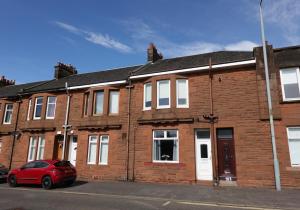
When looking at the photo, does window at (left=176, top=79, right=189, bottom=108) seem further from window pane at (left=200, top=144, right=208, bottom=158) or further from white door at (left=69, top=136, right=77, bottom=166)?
white door at (left=69, top=136, right=77, bottom=166)

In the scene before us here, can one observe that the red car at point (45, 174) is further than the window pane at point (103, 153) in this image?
No

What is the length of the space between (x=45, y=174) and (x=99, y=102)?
650 centimetres

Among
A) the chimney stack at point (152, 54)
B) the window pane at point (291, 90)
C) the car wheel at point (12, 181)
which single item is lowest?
the car wheel at point (12, 181)

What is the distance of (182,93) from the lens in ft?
50.1

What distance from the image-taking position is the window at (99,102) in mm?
17625

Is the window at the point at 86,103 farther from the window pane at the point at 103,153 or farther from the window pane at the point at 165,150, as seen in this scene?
the window pane at the point at 165,150

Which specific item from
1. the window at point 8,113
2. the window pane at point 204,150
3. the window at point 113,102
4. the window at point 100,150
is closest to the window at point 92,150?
the window at point 100,150

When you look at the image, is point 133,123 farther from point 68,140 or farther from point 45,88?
point 45,88

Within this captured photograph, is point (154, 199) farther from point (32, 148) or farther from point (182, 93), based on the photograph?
point (32, 148)

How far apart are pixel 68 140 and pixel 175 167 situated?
870cm

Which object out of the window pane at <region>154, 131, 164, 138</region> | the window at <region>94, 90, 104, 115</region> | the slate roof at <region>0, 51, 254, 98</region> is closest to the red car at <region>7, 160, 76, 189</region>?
the window at <region>94, 90, 104, 115</region>

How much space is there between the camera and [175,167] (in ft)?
46.5

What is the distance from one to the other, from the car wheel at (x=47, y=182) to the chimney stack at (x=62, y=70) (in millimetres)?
13032

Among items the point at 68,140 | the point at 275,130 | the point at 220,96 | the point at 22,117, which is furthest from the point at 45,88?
the point at 275,130
